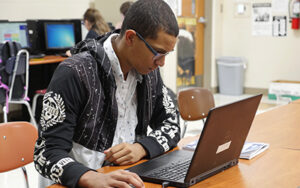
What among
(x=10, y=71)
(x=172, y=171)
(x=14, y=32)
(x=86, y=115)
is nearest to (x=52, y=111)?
(x=86, y=115)

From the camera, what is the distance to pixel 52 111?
1.33m

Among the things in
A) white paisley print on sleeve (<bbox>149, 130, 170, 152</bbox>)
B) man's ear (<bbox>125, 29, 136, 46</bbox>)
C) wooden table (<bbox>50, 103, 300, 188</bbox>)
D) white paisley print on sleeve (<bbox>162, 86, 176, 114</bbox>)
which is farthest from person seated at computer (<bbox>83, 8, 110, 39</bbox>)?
man's ear (<bbox>125, 29, 136, 46</bbox>)

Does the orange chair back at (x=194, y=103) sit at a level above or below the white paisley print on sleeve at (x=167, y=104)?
below

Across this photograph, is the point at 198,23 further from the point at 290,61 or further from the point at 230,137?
the point at 230,137

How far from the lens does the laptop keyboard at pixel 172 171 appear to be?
1.28 metres

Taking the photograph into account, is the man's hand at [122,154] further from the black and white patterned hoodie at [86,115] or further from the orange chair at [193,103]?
the orange chair at [193,103]

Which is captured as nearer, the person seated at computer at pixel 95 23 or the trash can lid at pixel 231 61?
the person seated at computer at pixel 95 23

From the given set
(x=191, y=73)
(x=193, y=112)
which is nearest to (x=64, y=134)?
(x=193, y=112)

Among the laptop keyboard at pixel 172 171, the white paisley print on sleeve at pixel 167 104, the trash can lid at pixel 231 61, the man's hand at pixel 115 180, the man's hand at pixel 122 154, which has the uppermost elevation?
the white paisley print on sleeve at pixel 167 104

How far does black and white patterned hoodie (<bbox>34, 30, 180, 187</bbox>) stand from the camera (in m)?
1.30

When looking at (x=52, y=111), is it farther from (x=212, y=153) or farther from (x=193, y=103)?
(x=193, y=103)

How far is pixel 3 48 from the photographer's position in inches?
172

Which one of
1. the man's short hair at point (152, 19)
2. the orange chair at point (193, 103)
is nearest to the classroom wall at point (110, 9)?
the orange chair at point (193, 103)

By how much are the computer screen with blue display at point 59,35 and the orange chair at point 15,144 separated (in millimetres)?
3983
